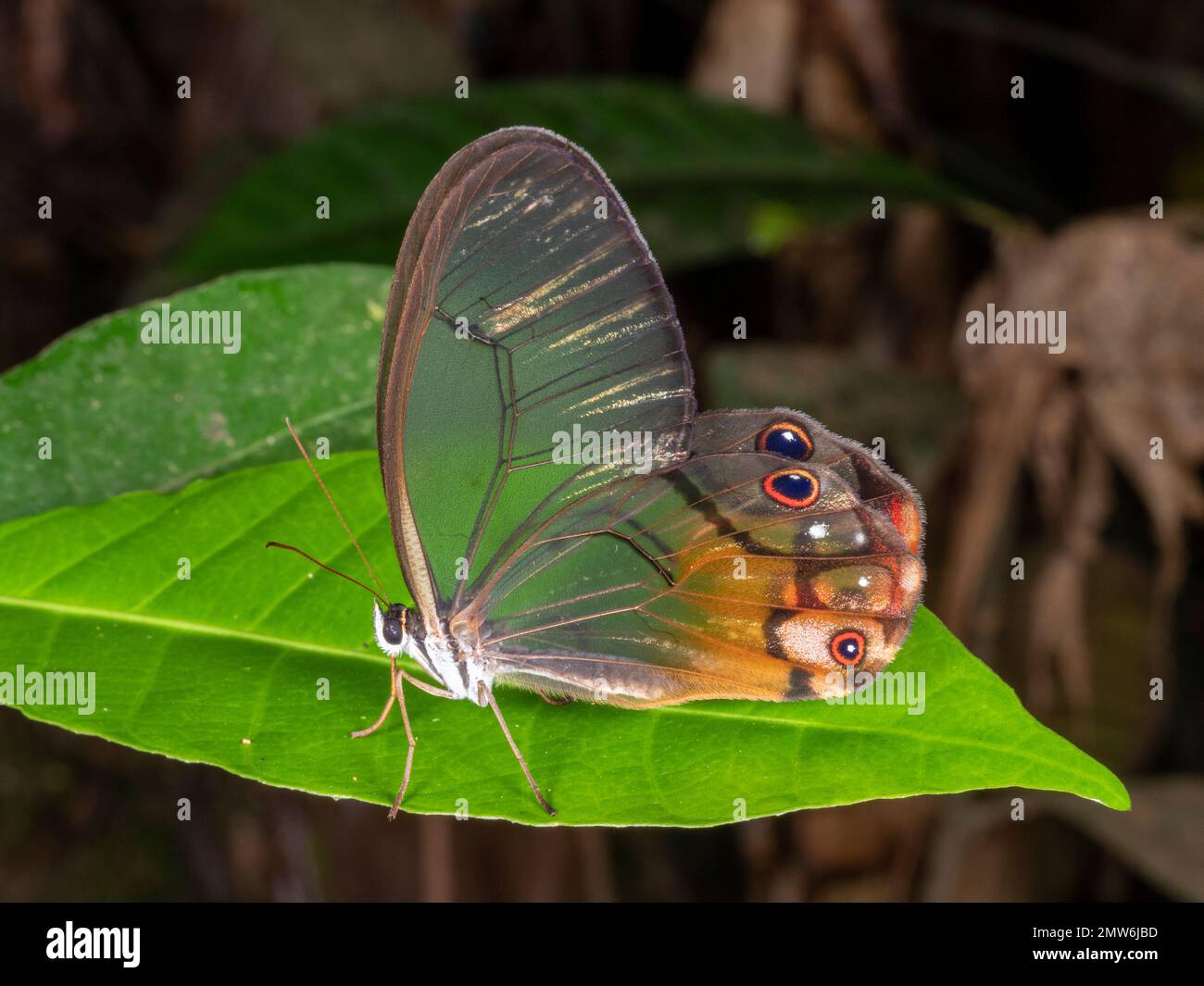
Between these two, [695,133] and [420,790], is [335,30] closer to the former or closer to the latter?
[695,133]

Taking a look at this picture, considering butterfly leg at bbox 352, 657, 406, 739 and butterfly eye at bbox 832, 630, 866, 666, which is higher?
butterfly eye at bbox 832, 630, 866, 666

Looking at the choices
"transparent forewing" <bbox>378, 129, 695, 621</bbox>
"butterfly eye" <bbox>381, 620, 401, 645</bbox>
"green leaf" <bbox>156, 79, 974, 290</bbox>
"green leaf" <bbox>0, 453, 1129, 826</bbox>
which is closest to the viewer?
"green leaf" <bbox>0, 453, 1129, 826</bbox>

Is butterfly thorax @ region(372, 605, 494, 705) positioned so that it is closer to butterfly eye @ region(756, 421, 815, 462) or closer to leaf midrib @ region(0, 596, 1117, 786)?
leaf midrib @ region(0, 596, 1117, 786)

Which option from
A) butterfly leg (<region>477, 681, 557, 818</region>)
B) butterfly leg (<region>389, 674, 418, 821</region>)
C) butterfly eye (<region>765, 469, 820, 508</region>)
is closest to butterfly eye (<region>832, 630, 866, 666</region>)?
butterfly eye (<region>765, 469, 820, 508</region>)

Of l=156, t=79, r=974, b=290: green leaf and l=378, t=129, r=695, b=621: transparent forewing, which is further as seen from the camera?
l=156, t=79, r=974, b=290: green leaf

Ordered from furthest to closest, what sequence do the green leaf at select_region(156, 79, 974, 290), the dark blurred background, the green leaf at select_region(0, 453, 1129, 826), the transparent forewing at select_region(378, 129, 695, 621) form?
the dark blurred background → the green leaf at select_region(156, 79, 974, 290) → the transparent forewing at select_region(378, 129, 695, 621) → the green leaf at select_region(0, 453, 1129, 826)

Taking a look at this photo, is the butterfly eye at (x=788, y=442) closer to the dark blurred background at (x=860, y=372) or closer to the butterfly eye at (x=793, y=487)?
the butterfly eye at (x=793, y=487)

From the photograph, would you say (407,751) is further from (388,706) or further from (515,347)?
(515,347)

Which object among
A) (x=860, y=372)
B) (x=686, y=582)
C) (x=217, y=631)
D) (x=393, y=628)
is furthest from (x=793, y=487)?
(x=860, y=372)

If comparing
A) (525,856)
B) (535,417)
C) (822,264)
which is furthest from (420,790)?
(822,264)
